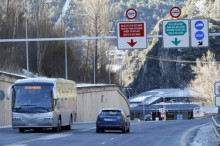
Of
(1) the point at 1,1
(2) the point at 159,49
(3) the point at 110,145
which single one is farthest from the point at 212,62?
(3) the point at 110,145

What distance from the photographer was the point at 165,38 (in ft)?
101

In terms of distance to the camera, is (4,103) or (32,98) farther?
(4,103)

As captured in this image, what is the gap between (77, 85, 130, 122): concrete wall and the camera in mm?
63406

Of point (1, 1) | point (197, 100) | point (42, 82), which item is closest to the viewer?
point (42, 82)

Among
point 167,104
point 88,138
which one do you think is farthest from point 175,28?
point 167,104

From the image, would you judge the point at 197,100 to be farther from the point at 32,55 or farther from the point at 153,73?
the point at 32,55

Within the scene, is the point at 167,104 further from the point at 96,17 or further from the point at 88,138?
the point at 88,138

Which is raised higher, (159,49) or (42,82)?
(159,49)

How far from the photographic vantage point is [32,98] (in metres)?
29.5

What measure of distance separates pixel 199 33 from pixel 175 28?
1.36 m

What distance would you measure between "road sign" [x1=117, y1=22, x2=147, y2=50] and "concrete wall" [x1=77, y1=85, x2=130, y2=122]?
3074cm

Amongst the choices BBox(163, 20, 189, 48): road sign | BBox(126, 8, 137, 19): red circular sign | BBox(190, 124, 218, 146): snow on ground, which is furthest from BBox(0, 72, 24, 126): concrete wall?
BBox(190, 124, 218, 146): snow on ground

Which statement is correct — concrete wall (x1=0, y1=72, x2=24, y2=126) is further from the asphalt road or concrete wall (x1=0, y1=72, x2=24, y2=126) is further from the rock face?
the rock face

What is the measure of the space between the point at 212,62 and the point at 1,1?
3077 inches
